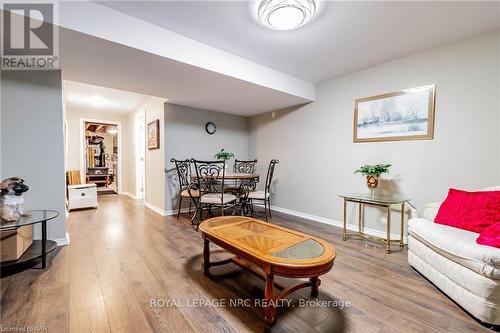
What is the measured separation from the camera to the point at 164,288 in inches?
64.1

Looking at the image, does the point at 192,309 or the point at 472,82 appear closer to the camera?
the point at 192,309

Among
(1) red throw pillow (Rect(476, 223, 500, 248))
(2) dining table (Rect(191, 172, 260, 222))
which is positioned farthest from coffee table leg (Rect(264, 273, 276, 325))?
(2) dining table (Rect(191, 172, 260, 222))

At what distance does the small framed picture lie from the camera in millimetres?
3961

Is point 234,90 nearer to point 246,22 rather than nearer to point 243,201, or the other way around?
point 246,22

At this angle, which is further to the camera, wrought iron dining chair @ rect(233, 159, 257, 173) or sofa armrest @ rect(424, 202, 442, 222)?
wrought iron dining chair @ rect(233, 159, 257, 173)

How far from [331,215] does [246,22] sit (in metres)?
2.86

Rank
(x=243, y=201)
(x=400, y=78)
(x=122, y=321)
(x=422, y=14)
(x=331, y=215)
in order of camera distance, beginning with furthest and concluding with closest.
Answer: (x=243, y=201) < (x=331, y=215) < (x=400, y=78) < (x=422, y=14) < (x=122, y=321)

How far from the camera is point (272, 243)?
1495 mm

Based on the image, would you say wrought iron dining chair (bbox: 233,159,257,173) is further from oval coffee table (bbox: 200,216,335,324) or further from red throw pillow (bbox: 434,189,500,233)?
red throw pillow (bbox: 434,189,500,233)

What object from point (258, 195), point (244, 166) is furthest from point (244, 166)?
point (258, 195)

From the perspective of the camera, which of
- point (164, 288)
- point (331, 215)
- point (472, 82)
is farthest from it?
point (331, 215)

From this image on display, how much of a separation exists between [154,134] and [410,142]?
4140 millimetres

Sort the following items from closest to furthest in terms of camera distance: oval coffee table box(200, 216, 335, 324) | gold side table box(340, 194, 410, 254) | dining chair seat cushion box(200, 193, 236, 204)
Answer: oval coffee table box(200, 216, 335, 324) → gold side table box(340, 194, 410, 254) → dining chair seat cushion box(200, 193, 236, 204)

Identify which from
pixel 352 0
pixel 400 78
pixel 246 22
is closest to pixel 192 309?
pixel 246 22
